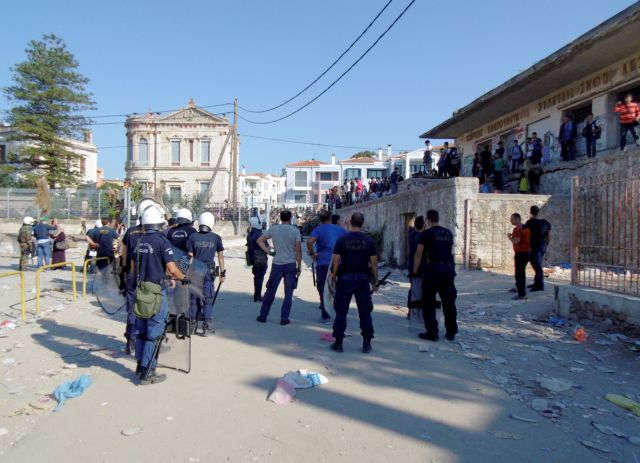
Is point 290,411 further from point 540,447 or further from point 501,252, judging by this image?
point 501,252

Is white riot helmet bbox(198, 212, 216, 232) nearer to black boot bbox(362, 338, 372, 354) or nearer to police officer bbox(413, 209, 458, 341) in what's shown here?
black boot bbox(362, 338, 372, 354)

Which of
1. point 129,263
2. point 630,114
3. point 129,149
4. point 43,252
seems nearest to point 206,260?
point 129,263

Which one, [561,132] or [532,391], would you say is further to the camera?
[561,132]

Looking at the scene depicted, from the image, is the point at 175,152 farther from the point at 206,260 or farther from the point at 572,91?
the point at 206,260

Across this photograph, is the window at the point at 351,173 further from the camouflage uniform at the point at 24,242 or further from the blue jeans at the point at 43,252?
the camouflage uniform at the point at 24,242

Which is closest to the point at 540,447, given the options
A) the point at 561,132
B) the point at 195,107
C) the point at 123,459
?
the point at 123,459

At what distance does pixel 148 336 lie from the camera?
515 cm

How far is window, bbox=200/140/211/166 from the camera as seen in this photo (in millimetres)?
52469

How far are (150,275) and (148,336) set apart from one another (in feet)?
2.01

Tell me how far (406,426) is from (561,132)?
45.6 ft

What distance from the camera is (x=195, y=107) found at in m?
51.5

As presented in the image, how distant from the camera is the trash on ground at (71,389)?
4750 millimetres

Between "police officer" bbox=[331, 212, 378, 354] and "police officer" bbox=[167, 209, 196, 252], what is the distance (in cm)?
251

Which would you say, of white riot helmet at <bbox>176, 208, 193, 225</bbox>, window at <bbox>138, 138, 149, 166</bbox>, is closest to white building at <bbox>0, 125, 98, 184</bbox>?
window at <bbox>138, 138, 149, 166</bbox>
